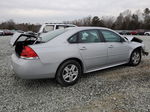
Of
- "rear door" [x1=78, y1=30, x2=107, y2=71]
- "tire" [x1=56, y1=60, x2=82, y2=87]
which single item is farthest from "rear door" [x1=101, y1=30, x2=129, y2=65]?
"tire" [x1=56, y1=60, x2=82, y2=87]

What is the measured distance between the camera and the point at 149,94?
298 centimetres

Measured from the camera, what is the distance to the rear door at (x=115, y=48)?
4.04 metres

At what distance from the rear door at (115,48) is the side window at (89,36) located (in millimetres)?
277

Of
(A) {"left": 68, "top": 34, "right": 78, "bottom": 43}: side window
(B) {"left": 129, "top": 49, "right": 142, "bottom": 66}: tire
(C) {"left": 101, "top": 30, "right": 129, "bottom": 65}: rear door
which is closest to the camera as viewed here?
(A) {"left": 68, "top": 34, "right": 78, "bottom": 43}: side window

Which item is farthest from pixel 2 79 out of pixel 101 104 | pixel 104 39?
pixel 104 39

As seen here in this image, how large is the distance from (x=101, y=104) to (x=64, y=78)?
1085 millimetres

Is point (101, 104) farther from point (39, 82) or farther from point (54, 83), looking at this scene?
point (39, 82)

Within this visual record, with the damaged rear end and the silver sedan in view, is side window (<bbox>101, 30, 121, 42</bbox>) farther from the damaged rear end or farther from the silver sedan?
the damaged rear end

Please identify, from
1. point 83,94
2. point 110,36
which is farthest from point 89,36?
point 83,94

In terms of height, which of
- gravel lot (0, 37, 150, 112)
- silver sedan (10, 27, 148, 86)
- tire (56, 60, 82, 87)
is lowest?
gravel lot (0, 37, 150, 112)

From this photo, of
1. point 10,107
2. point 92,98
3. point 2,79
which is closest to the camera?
point 10,107

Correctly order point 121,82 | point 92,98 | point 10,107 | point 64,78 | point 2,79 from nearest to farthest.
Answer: point 10,107 < point 92,98 < point 64,78 < point 121,82 < point 2,79

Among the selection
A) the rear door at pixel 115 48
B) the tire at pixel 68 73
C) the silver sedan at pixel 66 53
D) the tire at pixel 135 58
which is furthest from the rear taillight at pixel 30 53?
the tire at pixel 135 58

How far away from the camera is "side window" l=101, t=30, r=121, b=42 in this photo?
4042 mm
